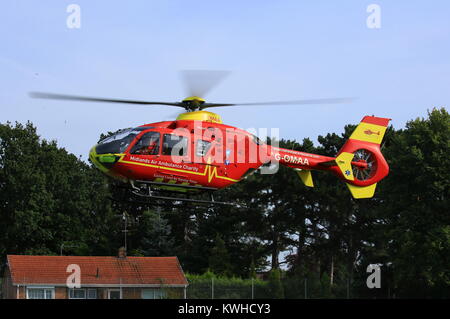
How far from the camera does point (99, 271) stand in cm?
4903

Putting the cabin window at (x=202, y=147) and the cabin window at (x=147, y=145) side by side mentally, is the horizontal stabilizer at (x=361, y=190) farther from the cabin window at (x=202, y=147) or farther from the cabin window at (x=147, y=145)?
the cabin window at (x=147, y=145)

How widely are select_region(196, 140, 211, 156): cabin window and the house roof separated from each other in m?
23.5

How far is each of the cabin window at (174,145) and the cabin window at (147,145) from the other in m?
0.31

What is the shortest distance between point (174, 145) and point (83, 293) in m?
25.4

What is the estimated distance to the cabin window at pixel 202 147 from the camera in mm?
25391

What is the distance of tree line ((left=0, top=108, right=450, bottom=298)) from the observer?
45938 millimetres

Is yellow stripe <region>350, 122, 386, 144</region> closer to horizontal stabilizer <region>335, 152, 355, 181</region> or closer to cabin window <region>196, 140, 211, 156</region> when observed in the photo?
horizontal stabilizer <region>335, 152, 355, 181</region>

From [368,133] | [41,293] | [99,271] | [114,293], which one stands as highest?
[368,133]

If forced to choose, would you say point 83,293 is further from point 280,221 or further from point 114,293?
point 280,221

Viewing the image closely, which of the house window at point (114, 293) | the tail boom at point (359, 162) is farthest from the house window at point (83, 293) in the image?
the tail boom at point (359, 162)

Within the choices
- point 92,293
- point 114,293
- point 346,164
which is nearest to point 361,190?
point 346,164

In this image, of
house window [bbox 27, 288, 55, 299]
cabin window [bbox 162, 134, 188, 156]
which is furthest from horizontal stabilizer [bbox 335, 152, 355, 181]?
house window [bbox 27, 288, 55, 299]

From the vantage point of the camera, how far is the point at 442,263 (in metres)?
43.2

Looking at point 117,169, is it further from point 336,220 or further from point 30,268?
point 336,220
